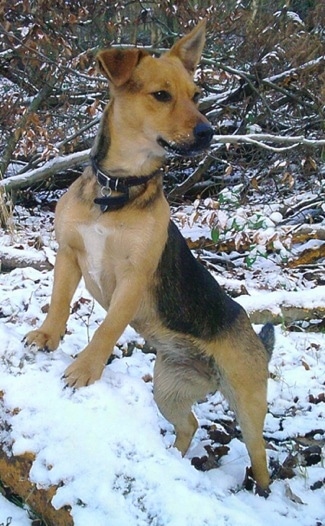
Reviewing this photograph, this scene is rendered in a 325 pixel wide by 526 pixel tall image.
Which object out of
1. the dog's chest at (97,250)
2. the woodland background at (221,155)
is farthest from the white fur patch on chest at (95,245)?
the woodland background at (221,155)

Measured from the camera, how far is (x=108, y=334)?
3166 millimetres

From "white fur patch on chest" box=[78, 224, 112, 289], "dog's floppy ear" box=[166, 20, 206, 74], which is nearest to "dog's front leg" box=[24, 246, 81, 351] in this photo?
"white fur patch on chest" box=[78, 224, 112, 289]

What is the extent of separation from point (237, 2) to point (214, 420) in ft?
20.4

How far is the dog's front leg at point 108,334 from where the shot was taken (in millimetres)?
2963

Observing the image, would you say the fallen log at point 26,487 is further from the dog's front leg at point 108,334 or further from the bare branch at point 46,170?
the bare branch at point 46,170

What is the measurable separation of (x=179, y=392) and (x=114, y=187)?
133 centimetres

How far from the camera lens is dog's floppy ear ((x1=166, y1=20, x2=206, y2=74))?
398 cm

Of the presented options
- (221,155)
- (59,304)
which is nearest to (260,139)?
(221,155)

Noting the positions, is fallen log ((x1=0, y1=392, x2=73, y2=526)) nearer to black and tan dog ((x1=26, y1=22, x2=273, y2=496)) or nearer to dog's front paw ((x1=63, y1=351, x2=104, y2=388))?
dog's front paw ((x1=63, y1=351, x2=104, y2=388))

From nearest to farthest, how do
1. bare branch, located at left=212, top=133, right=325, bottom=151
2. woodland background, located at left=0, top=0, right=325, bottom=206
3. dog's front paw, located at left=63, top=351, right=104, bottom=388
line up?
dog's front paw, located at left=63, top=351, right=104, bottom=388, woodland background, located at left=0, top=0, right=325, bottom=206, bare branch, located at left=212, top=133, right=325, bottom=151

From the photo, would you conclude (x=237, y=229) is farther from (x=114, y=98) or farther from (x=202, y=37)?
(x=114, y=98)

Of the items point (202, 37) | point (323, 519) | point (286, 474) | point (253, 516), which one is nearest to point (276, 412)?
point (286, 474)

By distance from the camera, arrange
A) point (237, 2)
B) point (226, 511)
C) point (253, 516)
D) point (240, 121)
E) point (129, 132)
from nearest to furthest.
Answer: point (226, 511) < point (253, 516) < point (129, 132) < point (237, 2) < point (240, 121)

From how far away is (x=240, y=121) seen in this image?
29.3 feet
